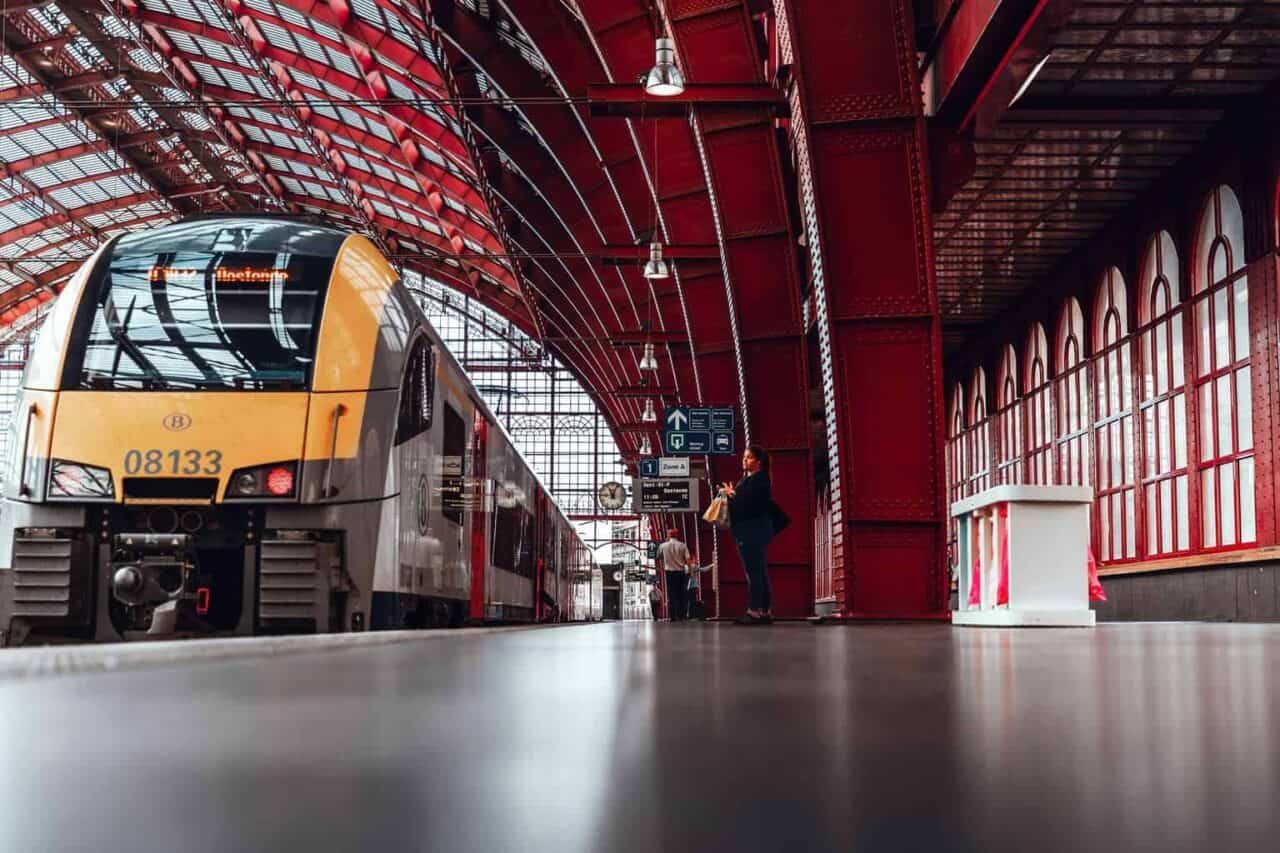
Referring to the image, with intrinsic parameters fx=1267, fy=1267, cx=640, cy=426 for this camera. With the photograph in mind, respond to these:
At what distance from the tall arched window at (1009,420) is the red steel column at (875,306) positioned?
51.7 feet

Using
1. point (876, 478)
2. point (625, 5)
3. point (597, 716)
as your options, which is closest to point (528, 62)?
point (625, 5)

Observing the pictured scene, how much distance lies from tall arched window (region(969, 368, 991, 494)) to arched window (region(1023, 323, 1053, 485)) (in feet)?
8.49

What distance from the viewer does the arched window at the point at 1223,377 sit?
17438 mm

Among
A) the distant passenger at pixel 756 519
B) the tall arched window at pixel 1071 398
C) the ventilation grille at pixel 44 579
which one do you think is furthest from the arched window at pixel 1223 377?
the ventilation grille at pixel 44 579

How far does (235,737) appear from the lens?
924 millimetres

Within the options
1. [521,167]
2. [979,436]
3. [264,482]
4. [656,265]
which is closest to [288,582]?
[264,482]

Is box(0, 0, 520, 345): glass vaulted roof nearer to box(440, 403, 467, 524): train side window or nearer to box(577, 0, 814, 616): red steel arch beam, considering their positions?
box(577, 0, 814, 616): red steel arch beam

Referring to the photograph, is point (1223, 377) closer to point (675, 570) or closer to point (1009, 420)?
point (675, 570)

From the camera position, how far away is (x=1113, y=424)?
73.9 ft

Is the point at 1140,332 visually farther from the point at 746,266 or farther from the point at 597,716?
the point at 597,716

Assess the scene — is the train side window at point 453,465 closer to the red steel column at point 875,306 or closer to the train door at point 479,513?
the train door at point 479,513

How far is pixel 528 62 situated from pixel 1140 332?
1154cm

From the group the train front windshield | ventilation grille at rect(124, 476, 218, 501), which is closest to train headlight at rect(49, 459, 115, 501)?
ventilation grille at rect(124, 476, 218, 501)

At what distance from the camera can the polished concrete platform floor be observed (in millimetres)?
513
